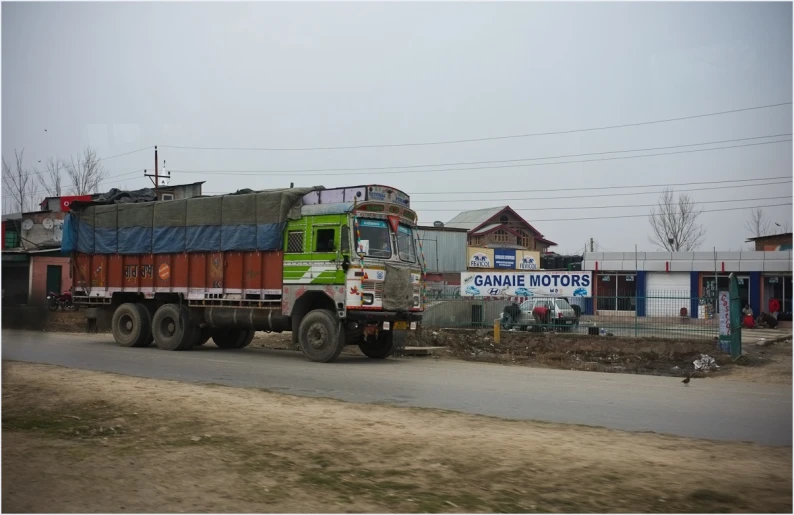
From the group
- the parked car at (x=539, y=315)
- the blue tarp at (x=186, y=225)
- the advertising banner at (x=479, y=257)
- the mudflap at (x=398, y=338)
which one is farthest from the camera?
the advertising banner at (x=479, y=257)

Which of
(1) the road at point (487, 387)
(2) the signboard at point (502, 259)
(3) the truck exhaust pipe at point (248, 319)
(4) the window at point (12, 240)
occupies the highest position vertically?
(2) the signboard at point (502, 259)

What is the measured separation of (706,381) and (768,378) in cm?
161

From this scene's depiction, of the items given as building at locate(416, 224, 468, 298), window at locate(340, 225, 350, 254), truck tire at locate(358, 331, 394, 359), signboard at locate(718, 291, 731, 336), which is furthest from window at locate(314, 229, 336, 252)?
building at locate(416, 224, 468, 298)

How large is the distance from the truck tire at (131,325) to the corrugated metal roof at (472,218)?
56.8m

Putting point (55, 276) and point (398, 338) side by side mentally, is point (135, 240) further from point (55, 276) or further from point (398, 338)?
point (55, 276)

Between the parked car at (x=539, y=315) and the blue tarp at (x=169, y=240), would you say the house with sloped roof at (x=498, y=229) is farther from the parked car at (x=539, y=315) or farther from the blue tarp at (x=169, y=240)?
the blue tarp at (x=169, y=240)

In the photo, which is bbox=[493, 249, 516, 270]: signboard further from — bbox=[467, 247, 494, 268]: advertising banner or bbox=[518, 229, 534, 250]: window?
bbox=[518, 229, 534, 250]: window

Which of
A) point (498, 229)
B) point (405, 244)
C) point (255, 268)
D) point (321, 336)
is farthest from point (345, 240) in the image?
point (498, 229)

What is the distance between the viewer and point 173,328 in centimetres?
1959

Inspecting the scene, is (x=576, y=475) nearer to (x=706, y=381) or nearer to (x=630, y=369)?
(x=706, y=381)

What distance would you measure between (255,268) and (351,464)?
37.8ft

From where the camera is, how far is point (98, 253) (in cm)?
2130

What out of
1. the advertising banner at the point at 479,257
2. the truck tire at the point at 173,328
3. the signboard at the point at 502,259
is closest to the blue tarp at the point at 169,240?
the truck tire at the point at 173,328

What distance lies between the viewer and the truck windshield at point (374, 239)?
54.2 ft
